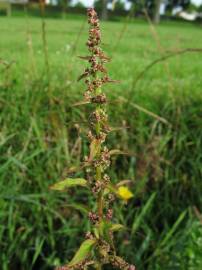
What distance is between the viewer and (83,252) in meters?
1.17

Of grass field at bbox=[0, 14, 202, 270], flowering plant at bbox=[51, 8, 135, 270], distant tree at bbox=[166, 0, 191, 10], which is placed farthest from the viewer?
distant tree at bbox=[166, 0, 191, 10]

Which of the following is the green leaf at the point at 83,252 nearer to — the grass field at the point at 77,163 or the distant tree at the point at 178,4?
the grass field at the point at 77,163

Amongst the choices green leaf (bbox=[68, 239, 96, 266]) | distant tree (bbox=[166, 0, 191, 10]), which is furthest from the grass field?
distant tree (bbox=[166, 0, 191, 10])

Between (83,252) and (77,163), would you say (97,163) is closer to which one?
(83,252)

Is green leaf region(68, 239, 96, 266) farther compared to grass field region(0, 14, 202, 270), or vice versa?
grass field region(0, 14, 202, 270)

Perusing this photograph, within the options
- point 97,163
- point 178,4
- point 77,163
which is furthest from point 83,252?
point 178,4

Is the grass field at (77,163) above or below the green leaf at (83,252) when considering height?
below

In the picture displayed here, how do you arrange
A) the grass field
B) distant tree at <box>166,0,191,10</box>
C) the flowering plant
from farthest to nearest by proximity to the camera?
distant tree at <box>166,0,191,10</box>
the grass field
the flowering plant

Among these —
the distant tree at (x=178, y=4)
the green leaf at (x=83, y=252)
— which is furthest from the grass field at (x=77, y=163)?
the distant tree at (x=178, y=4)

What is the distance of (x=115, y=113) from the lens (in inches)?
143

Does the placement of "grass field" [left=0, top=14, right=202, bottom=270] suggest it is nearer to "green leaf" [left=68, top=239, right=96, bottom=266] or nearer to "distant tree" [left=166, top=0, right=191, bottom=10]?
"green leaf" [left=68, top=239, right=96, bottom=266]

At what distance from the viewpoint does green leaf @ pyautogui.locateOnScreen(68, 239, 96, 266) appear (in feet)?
3.79

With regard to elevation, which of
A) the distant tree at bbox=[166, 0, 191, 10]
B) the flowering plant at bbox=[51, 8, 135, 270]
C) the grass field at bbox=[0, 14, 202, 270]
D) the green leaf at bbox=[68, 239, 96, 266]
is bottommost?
the distant tree at bbox=[166, 0, 191, 10]

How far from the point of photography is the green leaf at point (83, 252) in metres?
1.15
